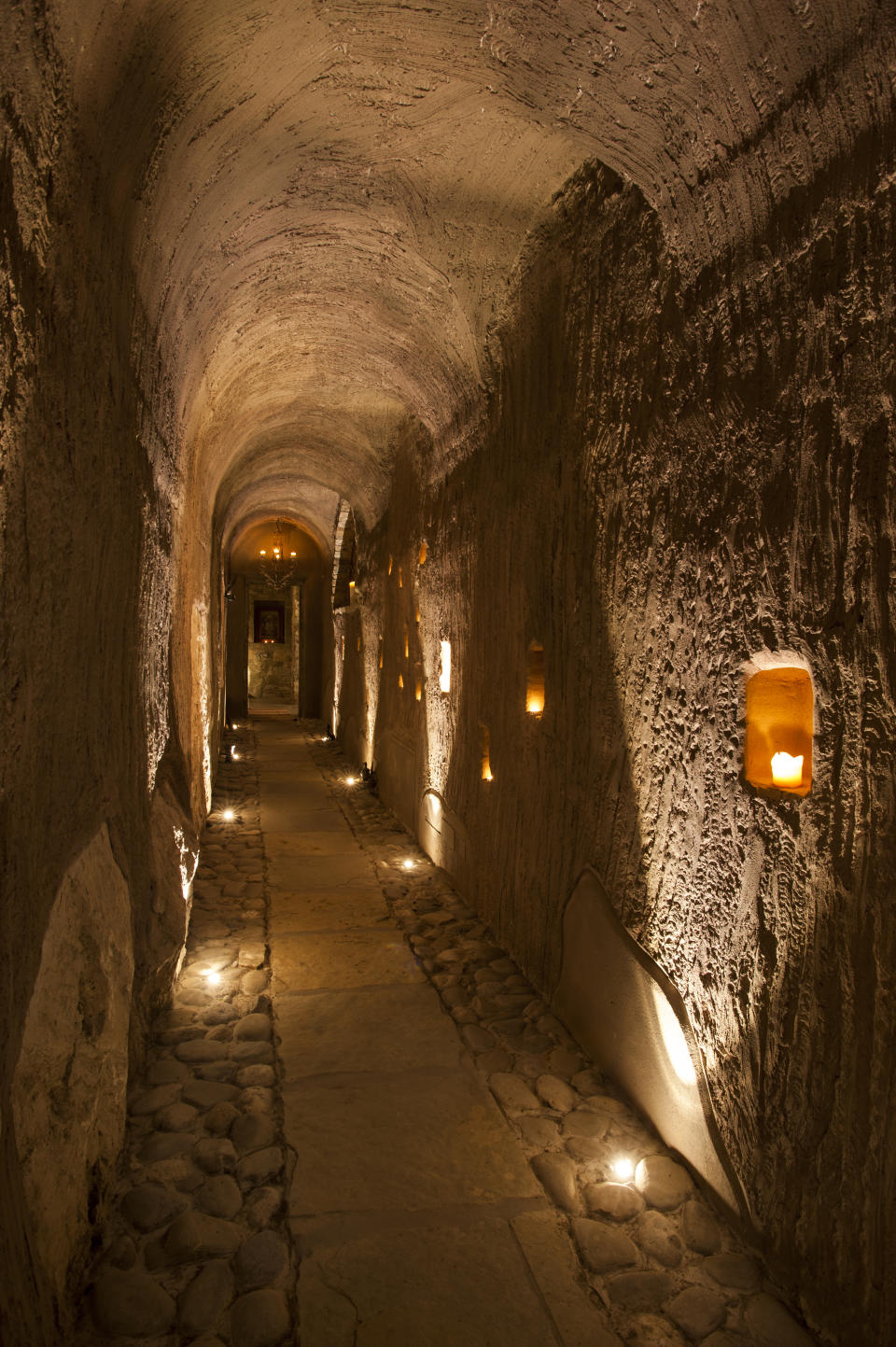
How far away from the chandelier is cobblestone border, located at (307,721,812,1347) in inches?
616

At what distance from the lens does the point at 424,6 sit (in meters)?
2.58

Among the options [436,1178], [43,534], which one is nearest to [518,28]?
[43,534]

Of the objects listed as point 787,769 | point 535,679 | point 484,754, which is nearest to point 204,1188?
point 787,769

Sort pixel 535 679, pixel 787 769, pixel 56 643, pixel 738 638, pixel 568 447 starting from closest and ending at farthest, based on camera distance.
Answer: pixel 56 643, pixel 787 769, pixel 738 638, pixel 568 447, pixel 535 679

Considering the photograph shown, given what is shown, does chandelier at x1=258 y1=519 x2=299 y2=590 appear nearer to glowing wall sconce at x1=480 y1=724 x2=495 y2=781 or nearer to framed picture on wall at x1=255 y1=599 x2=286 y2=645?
framed picture on wall at x1=255 y1=599 x2=286 y2=645

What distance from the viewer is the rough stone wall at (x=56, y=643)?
1.72 m

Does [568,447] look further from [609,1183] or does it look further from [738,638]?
[609,1183]

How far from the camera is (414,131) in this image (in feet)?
11.0

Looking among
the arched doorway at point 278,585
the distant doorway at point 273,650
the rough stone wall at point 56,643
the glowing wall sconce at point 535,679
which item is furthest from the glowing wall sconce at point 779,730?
the distant doorway at point 273,650

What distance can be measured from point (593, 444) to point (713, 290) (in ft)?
3.21

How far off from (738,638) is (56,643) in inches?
79.4

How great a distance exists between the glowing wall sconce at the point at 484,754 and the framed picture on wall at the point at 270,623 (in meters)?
20.8

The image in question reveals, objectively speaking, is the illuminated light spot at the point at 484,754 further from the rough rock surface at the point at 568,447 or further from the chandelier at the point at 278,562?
the chandelier at the point at 278,562

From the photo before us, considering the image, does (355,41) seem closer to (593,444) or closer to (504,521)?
(593,444)
